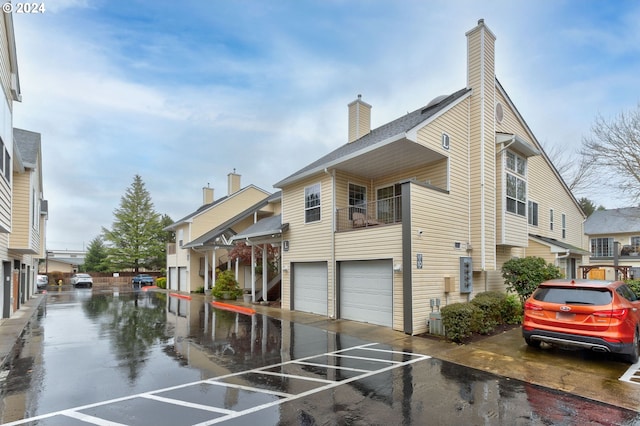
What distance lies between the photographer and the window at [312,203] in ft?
45.5

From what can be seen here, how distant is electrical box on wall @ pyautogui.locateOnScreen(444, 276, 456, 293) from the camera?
10984 mm

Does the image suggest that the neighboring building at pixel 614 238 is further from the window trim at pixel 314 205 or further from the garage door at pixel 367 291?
the window trim at pixel 314 205

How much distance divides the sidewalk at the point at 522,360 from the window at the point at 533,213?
27.4 feet

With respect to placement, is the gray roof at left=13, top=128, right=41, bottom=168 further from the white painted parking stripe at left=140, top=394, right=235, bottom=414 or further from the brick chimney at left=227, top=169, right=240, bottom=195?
the brick chimney at left=227, top=169, right=240, bottom=195

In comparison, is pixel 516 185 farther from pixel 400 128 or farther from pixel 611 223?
pixel 611 223

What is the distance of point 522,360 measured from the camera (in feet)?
24.0

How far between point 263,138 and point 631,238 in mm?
31847

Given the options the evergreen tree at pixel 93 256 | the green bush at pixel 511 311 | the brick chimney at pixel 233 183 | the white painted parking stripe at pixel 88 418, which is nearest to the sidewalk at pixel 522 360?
the green bush at pixel 511 311

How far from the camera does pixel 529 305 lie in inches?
301

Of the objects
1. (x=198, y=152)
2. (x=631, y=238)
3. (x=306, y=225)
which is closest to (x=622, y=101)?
(x=306, y=225)

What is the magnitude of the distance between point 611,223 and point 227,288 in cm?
3350

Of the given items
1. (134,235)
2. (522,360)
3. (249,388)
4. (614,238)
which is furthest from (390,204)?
(134,235)

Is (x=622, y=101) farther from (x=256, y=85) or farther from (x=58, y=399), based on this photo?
(x=58, y=399)

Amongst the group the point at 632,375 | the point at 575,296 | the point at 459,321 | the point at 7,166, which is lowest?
the point at 632,375
